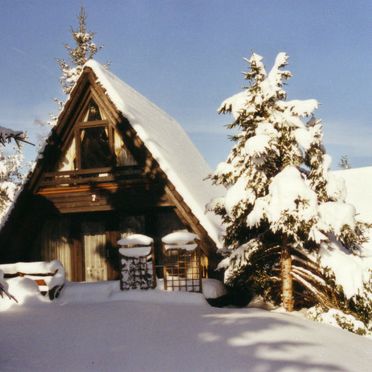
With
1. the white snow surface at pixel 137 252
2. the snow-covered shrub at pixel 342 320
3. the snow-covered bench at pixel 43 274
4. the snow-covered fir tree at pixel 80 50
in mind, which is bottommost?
the snow-covered shrub at pixel 342 320

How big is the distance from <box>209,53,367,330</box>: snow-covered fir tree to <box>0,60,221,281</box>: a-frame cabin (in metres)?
2.09

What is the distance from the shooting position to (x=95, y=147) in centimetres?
1369

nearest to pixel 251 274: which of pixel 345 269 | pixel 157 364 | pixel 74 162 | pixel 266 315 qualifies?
pixel 266 315

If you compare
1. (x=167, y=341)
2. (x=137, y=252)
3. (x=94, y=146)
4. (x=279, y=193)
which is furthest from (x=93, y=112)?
(x=167, y=341)

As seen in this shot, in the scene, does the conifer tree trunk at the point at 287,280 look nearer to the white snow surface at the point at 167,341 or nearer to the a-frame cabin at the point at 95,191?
the white snow surface at the point at 167,341

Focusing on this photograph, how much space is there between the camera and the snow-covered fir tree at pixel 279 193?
26.8ft

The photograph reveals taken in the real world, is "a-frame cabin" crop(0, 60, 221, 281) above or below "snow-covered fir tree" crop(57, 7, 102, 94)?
below

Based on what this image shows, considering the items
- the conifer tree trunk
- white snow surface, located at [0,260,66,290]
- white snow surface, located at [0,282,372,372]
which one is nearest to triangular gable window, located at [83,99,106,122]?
white snow surface, located at [0,260,66,290]

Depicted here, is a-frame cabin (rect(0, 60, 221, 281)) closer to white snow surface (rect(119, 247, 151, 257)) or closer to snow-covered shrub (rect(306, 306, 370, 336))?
white snow surface (rect(119, 247, 151, 257))

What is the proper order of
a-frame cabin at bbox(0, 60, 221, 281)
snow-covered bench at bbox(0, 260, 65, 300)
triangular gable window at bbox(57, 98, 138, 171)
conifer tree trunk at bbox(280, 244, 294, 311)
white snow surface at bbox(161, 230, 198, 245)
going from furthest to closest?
triangular gable window at bbox(57, 98, 138, 171), a-frame cabin at bbox(0, 60, 221, 281), white snow surface at bbox(161, 230, 198, 245), snow-covered bench at bbox(0, 260, 65, 300), conifer tree trunk at bbox(280, 244, 294, 311)

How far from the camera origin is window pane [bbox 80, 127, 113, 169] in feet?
44.7

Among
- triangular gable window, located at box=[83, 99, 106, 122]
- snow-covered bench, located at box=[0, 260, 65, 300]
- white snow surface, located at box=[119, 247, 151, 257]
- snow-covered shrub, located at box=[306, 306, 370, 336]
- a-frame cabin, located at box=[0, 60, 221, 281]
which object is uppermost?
triangular gable window, located at box=[83, 99, 106, 122]

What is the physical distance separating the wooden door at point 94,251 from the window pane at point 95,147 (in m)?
2.24

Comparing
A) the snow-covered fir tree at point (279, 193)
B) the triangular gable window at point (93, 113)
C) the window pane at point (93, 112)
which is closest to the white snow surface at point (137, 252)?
the snow-covered fir tree at point (279, 193)
